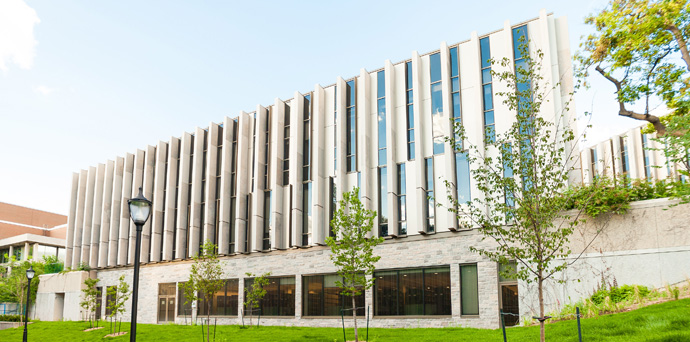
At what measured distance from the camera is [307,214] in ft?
107

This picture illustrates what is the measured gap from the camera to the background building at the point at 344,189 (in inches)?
1021

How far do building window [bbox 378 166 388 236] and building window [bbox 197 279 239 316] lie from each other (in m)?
11.9

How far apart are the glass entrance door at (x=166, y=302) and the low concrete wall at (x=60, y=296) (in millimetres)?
10438

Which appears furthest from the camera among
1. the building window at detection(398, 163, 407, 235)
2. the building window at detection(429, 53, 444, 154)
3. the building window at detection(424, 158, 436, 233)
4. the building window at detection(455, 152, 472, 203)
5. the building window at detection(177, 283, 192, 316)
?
the building window at detection(177, 283, 192, 316)

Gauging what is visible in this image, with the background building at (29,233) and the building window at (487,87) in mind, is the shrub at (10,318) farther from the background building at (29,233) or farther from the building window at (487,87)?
the building window at (487,87)

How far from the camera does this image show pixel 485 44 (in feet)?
91.2

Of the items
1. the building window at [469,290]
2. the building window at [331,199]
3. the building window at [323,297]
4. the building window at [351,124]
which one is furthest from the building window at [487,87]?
the building window at [323,297]

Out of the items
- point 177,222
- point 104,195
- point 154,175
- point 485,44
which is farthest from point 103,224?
point 485,44

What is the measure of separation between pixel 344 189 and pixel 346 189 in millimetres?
248

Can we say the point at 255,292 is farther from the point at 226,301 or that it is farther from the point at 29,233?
the point at 29,233

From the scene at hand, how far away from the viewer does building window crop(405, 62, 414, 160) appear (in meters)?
29.0

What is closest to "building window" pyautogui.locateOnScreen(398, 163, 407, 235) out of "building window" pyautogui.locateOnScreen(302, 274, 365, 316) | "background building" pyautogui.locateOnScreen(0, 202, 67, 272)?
"building window" pyautogui.locateOnScreen(302, 274, 365, 316)

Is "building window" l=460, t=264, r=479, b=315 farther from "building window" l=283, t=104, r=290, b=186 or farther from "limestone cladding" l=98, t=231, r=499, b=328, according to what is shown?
"building window" l=283, t=104, r=290, b=186

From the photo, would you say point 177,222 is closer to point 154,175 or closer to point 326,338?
point 154,175
